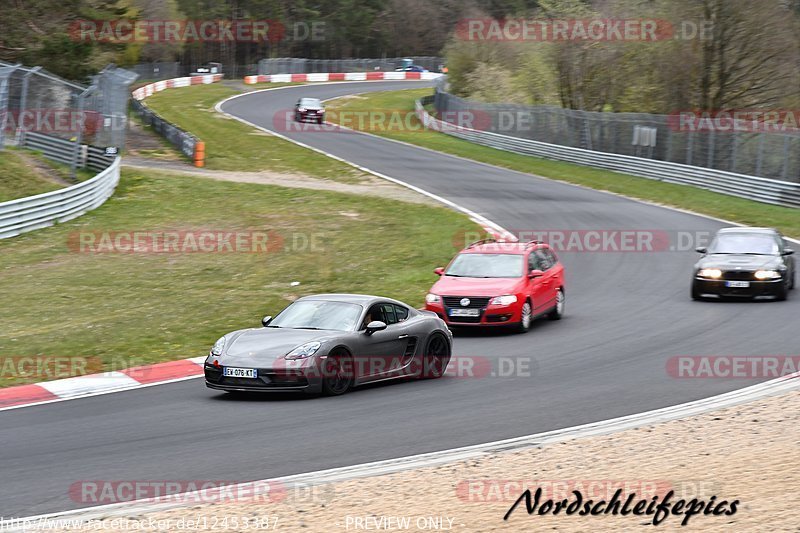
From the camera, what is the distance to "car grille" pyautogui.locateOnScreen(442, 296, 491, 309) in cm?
1780

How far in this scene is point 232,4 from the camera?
10900 cm

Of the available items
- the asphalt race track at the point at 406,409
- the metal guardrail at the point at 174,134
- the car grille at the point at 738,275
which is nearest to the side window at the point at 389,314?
the asphalt race track at the point at 406,409

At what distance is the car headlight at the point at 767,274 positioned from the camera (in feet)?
66.8

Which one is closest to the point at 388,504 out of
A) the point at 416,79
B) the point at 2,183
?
the point at 2,183

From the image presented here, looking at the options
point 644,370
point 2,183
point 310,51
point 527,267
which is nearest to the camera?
point 644,370

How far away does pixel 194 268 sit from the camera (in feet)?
78.6

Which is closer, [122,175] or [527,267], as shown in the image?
[527,267]

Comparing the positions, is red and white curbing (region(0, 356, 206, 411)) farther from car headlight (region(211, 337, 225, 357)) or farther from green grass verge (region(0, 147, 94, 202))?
green grass verge (region(0, 147, 94, 202))

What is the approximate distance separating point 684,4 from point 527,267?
31.6 meters

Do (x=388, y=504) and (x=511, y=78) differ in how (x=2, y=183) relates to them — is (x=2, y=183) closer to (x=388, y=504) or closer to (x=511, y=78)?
(x=388, y=504)

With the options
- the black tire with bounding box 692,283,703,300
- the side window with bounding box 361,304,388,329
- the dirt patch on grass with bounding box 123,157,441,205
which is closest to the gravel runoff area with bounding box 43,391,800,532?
the side window with bounding box 361,304,388,329

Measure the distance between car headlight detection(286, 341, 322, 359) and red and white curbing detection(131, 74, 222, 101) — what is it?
2187 inches

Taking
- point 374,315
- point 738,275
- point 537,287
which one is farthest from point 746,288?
point 374,315

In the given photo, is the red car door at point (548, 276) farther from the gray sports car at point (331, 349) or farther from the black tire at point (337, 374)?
the black tire at point (337, 374)
